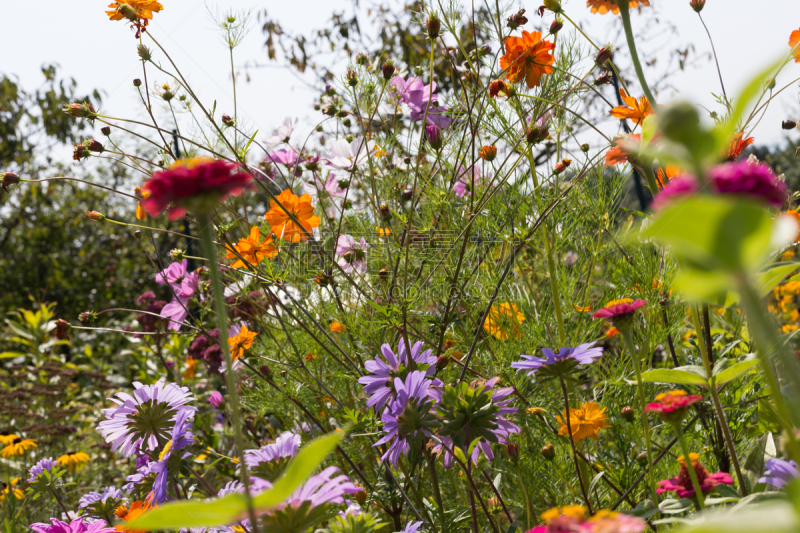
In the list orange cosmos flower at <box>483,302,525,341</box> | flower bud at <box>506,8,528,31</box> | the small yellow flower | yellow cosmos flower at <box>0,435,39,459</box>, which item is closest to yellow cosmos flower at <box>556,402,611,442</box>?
orange cosmos flower at <box>483,302,525,341</box>

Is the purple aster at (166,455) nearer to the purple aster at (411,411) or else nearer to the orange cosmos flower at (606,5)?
the purple aster at (411,411)

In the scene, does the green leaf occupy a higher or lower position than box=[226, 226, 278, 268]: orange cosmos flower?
lower

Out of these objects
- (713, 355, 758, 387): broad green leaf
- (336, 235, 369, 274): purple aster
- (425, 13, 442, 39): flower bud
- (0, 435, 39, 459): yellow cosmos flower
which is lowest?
(713, 355, 758, 387): broad green leaf

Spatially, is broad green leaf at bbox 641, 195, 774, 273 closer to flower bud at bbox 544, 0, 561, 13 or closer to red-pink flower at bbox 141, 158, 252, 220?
red-pink flower at bbox 141, 158, 252, 220

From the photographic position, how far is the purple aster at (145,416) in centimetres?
53

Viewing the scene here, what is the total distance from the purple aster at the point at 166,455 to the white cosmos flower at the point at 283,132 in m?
0.57

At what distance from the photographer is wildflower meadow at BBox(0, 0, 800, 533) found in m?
0.20

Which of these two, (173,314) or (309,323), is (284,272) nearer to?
(309,323)

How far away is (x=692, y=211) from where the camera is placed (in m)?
0.14

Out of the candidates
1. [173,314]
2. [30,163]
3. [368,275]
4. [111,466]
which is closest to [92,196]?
[30,163]

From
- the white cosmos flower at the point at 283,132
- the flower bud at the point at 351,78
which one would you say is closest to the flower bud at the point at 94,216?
the white cosmos flower at the point at 283,132

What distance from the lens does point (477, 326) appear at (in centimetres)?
73

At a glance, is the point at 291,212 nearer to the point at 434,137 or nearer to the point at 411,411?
the point at 434,137

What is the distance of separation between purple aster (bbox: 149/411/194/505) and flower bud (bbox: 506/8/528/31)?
65 centimetres
